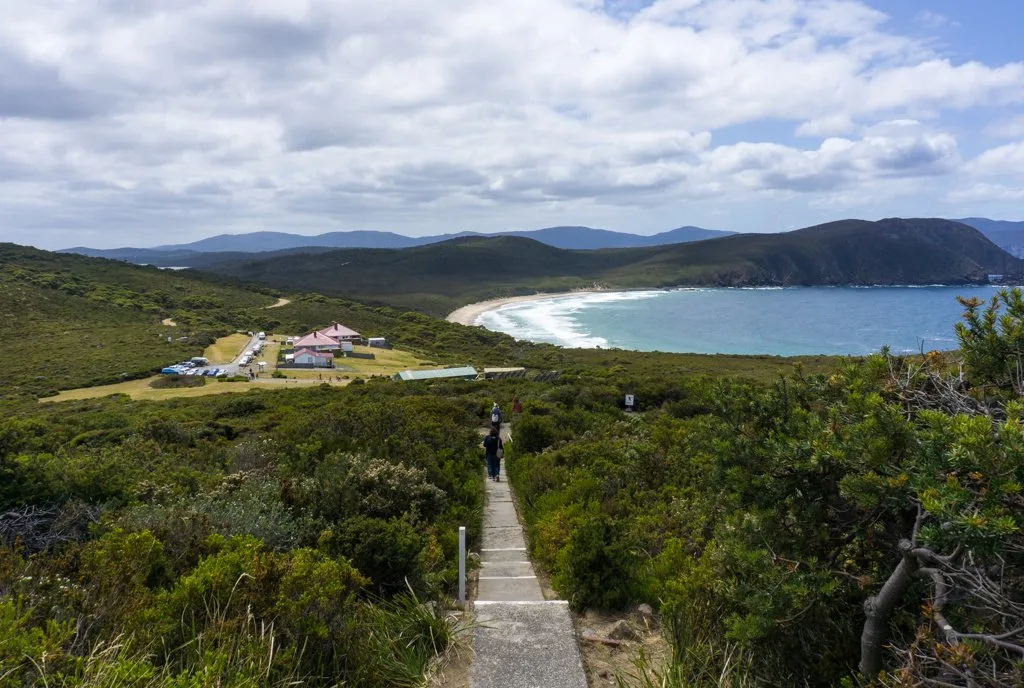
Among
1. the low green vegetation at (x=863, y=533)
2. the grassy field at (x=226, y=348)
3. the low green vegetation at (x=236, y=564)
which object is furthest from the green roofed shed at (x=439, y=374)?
the low green vegetation at (x=863, y=533)

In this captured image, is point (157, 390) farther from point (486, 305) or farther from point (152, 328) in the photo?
point (486, 305)

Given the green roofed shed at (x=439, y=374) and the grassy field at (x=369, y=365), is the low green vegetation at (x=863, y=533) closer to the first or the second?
the green roofed shed at (x=439, y=374)

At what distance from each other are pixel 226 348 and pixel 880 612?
204 feet

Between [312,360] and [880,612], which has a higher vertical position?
[880,612]

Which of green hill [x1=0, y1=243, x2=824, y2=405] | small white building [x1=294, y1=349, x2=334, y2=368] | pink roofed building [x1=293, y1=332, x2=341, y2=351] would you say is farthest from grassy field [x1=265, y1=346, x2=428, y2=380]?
Answer: green hill [x1=0, y1=243, x2=824, y2=405]

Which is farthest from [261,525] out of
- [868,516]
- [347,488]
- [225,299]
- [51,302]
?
[225,299]

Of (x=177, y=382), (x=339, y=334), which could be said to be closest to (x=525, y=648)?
(x=177, y=382)

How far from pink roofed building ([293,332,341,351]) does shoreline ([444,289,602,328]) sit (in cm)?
3842

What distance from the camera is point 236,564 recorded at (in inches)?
165

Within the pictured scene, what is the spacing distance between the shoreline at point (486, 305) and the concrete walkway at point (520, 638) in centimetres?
8971

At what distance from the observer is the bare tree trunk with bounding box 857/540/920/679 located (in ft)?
9.59

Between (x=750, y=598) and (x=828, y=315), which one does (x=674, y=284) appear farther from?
(x=750, y=598)

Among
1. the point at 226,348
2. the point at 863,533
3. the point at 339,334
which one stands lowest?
the point at 226,348

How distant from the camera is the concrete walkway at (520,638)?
14.2 ft
